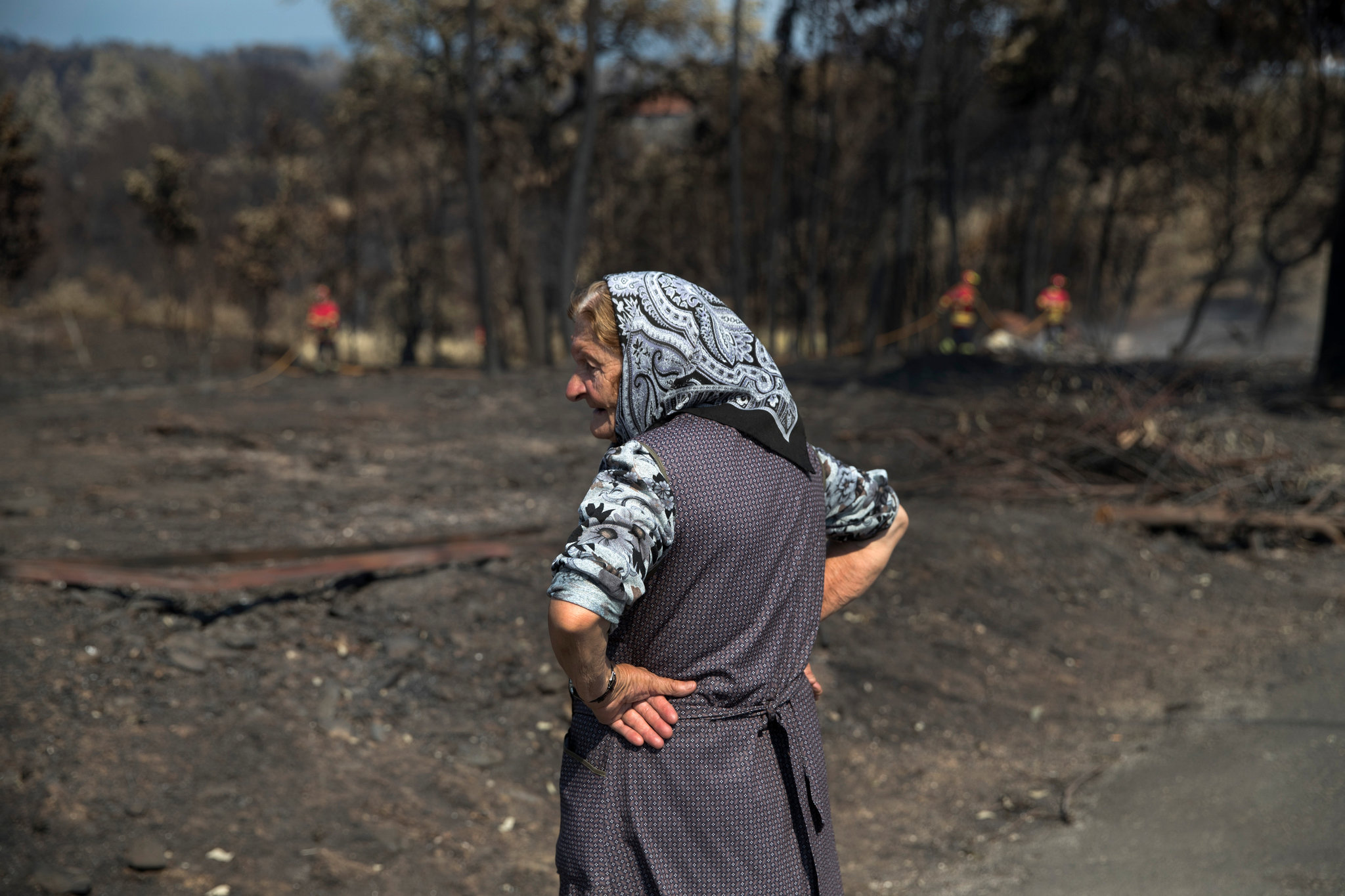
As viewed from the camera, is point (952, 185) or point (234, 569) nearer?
point (234, 569)

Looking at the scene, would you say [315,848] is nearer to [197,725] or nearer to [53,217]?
[197,725]

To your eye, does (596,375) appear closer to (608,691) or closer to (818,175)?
(608,691)

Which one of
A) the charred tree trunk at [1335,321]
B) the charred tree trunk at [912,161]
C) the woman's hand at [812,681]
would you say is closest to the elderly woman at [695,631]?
the woman's hand at [812,681]

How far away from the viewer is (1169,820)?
4012 mm

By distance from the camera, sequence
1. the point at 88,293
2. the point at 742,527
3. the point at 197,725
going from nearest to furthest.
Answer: the point at 742,527, the point at 197,725, the point at 88,293

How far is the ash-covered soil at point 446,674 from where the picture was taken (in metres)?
3.61

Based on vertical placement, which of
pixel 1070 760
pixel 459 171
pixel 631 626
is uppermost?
pixel 459 171

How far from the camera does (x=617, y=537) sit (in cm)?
165

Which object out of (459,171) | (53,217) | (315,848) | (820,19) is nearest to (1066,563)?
(315,848)

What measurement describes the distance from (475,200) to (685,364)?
55.5 feet

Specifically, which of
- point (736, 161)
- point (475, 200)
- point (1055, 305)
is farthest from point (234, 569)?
point (736, 161)

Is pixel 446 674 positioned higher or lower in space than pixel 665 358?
lower

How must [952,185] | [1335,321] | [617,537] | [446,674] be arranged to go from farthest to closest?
[952,185] < [1335,321] < [446,674] < [617,537]

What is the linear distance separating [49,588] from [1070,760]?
4687mm
